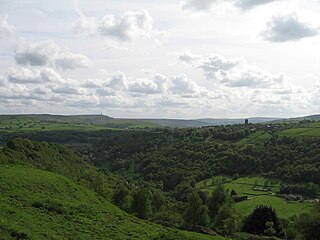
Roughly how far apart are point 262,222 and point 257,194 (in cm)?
8248

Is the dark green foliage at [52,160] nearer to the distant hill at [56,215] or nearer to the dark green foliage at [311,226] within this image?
the distant hill at [56,215]

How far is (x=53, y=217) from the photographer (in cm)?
3641

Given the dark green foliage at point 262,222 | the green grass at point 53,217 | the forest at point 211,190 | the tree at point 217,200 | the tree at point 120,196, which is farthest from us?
the tree at point 217,200

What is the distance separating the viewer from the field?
408 feet

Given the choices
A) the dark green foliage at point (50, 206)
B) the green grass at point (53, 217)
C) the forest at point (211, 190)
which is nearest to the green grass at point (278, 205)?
the forest at point (211, 190)

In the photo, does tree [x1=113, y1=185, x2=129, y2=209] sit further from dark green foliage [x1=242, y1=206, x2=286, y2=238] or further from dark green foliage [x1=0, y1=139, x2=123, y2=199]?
dark green foliage [x1=242, y1=206, x2=286, y2=238]

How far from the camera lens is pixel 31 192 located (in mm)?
44438

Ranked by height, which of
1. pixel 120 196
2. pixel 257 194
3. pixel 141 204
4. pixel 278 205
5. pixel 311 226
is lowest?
pixel 257 194

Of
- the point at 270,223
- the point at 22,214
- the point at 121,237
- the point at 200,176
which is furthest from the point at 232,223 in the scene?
the point at 200,176

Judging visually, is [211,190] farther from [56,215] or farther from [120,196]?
[56,215]

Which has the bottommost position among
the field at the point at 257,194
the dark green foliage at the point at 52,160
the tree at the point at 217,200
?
the field at the point at 257,194

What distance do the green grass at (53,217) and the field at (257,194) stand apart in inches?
2947

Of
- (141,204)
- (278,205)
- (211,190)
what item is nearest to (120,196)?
(141,204)

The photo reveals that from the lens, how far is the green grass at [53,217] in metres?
31.5
